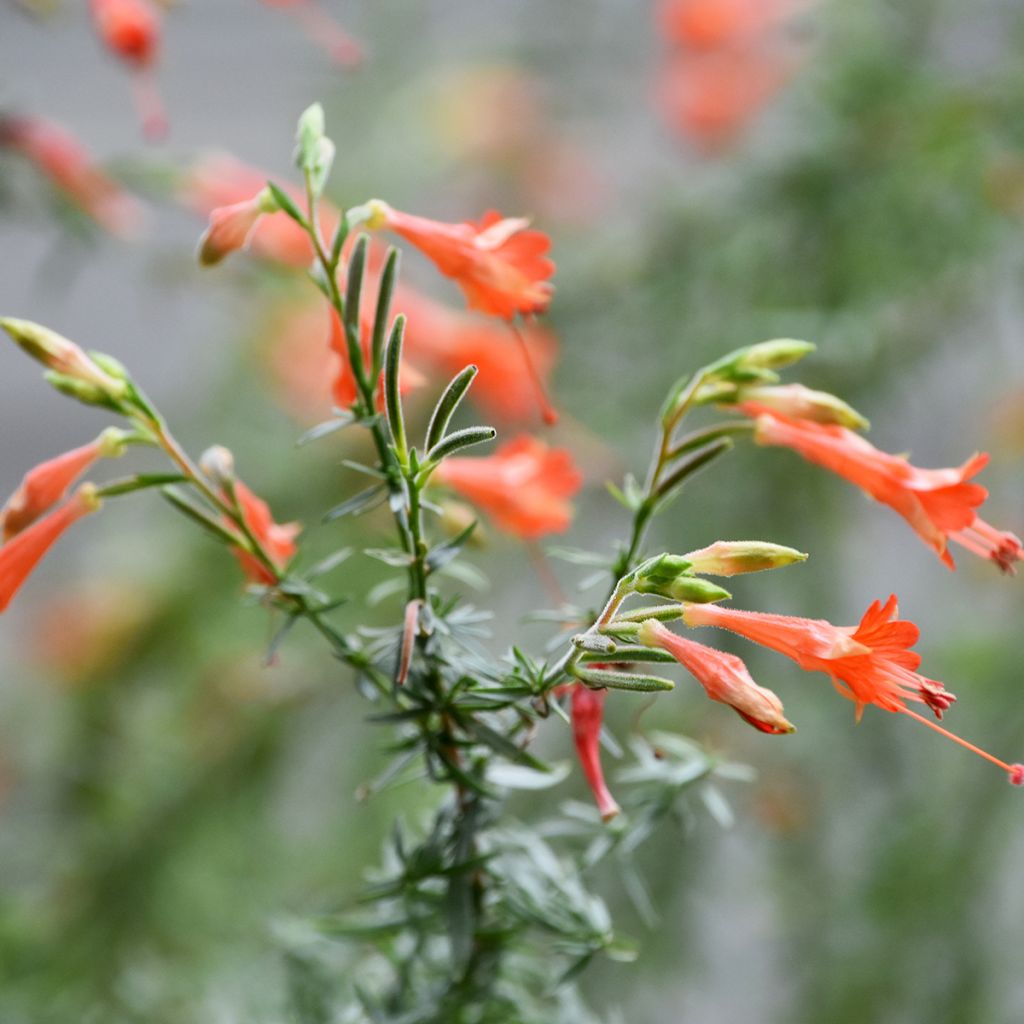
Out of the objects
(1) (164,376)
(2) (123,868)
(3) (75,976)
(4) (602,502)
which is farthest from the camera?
(1) (164,376)

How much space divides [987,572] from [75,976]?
858 millimetres

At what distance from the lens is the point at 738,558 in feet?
1.03

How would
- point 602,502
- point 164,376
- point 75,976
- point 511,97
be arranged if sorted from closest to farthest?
point 75,976, point 602,502, point 511,97, point 164,376

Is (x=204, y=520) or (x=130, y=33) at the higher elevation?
(x=130, y=33)

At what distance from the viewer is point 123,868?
2.98 ft

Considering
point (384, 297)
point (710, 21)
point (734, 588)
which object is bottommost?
point (734, 588)

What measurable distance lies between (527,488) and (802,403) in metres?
0.10

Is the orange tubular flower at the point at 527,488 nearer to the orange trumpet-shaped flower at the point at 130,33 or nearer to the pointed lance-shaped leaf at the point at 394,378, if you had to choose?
the pointed lance-shaped leaf at the point at 394,378

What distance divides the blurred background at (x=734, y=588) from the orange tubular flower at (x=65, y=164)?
1 centimetres

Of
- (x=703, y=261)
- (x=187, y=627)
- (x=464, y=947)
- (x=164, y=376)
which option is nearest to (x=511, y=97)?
(x=703, y=261)

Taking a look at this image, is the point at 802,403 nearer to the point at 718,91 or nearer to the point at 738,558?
the point at 738,558

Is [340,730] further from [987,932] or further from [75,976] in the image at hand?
[987,932]

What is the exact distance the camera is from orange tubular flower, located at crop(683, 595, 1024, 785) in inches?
11.6

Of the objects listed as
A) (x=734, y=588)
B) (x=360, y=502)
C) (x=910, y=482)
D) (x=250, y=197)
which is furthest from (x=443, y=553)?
(x=734, y=588)
